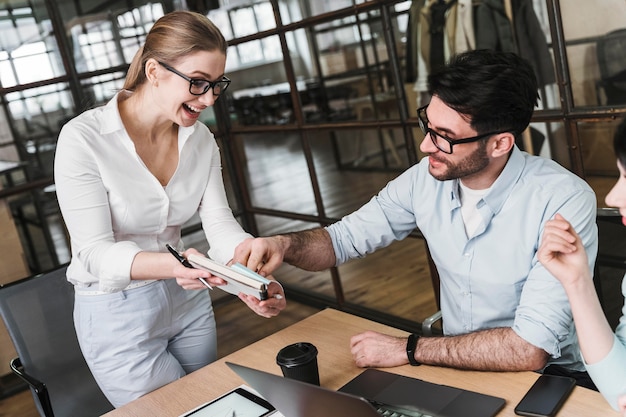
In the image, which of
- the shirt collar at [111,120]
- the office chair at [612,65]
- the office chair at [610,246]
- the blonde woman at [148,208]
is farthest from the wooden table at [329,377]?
the office chair at [612,65]

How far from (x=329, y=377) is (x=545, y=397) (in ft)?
1.53

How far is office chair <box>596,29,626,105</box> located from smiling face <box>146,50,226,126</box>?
1.17m

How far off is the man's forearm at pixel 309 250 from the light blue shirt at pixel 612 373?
83 centimetres

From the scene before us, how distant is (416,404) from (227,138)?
2.91m

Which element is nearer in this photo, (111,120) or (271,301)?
(271,301)

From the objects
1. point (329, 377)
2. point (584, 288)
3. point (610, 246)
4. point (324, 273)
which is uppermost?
point (584, 288)

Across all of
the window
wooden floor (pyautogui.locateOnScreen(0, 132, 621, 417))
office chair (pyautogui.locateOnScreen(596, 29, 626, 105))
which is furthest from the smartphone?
the window

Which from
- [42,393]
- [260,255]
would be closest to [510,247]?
[260,255]

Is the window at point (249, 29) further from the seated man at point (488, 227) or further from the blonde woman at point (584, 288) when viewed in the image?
the blonde woman at point (584, 288)

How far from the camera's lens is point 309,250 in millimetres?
1997

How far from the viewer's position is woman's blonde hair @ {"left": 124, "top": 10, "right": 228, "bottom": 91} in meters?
1.82

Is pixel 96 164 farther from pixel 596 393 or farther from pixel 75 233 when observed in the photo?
pixel 596 393

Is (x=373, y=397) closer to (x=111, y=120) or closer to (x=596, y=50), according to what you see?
(x=111, y=120)

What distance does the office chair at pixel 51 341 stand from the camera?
83.4 inches
